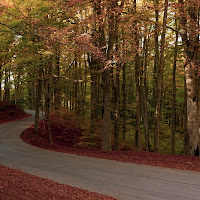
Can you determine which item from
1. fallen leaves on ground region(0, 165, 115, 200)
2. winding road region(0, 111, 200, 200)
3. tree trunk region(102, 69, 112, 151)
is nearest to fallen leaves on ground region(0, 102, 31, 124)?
tree trunk region(102, 69, 112, 151)

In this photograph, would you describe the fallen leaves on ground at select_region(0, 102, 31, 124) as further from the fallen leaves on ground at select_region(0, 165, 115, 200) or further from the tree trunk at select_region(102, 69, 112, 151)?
the fallen leaves on ground at select_region(0, 165, 115, 200)

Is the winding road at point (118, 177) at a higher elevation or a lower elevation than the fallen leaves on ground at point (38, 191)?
lower

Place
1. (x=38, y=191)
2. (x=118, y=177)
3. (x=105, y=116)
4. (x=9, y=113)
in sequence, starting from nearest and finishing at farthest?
(x=38, y=191) → (x=118, y=177) → (x=105, y=116) → (x=9, y=113)

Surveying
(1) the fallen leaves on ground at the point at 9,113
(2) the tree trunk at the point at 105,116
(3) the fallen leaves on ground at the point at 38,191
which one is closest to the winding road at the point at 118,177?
(3) the fallen leaves on ground at the point at 38,191

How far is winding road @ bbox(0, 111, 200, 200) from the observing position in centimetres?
534

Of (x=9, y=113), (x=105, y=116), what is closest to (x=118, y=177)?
(x=105, y=116)

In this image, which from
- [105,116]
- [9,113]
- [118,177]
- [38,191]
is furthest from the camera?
[9,113]

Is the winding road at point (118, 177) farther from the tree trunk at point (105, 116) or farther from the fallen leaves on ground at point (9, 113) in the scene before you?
the fallen leaves on ground at point (9, 113)

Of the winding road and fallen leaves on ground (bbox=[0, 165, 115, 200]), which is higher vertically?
fallen leaves on ground (bbox=[0, 165, 115, 200])

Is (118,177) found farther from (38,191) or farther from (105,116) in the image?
(105,116)

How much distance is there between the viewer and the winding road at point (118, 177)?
5.34m

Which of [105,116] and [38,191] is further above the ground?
[105,116]

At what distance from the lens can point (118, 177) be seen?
678cm

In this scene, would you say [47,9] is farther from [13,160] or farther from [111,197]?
[111,197]
